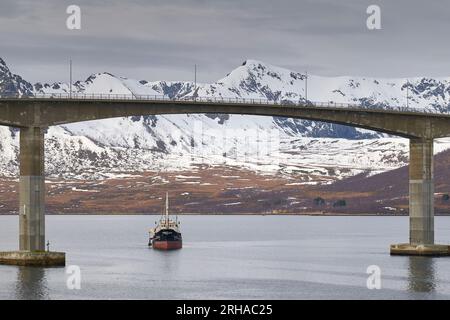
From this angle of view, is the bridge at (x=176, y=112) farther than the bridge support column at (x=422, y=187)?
No

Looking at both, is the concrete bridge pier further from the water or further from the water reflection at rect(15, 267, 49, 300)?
the water reflection at rect(15, 267, 49, 300)

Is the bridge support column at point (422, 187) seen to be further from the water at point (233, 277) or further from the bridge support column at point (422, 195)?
the water at point (233, 277)

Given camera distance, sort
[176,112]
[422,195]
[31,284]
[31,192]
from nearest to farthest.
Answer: [31,284], [31,192], [176,112], [422,195]

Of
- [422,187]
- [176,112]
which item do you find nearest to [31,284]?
[176,112]

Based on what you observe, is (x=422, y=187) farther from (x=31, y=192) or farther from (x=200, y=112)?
(x=31, y=192)

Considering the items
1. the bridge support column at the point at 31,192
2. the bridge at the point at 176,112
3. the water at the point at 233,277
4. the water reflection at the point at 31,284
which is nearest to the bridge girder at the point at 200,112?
the bridge at the point at 176,112
